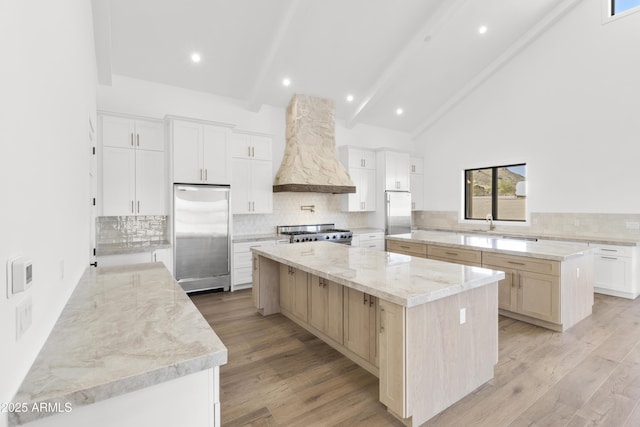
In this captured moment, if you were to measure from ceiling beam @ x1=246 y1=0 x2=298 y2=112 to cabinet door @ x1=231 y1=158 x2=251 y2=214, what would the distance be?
1.11 metres

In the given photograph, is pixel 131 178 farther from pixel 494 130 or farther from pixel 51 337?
pixel 494 130

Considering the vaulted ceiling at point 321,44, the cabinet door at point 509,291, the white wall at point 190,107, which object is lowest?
the cabinet door at point 509,291

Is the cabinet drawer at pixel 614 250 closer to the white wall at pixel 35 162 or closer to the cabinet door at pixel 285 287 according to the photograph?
the cabinet door at pixel 285 287

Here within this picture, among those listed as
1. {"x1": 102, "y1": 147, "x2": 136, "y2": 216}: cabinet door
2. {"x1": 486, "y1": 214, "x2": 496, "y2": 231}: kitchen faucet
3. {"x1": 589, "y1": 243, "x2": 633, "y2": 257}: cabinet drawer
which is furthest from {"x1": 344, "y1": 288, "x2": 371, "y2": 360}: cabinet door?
{"x1": 486, "y1": 214, "x2": 496, "y2": 231}: kitchen faucet

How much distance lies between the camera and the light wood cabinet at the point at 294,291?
11.3 ft

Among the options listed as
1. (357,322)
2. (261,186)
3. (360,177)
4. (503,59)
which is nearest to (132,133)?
(261,186)

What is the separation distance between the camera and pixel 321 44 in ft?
16.6

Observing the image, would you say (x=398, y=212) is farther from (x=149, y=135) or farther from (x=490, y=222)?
(x=149, y=135)

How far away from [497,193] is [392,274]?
217 inches

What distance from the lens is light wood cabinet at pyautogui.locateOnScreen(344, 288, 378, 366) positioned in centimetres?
249

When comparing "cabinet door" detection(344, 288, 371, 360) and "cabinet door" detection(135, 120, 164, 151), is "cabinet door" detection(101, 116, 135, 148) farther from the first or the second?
"cabinet door" detection(344, 288, 371, 360)

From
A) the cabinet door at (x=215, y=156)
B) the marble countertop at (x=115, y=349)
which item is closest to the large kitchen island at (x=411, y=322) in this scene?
the marble countertop at (x=115, y=349)

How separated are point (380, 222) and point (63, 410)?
658 centimetres

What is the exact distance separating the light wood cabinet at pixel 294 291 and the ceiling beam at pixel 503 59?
5.86 m
